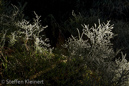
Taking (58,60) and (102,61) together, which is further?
(58,60)

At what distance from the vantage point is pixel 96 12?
593 centimetres

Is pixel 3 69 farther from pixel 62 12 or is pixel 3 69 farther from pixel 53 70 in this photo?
pixel 62 12

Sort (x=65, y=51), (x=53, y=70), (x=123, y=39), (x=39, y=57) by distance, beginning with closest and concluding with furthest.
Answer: (x=53, y=70)
(x=39, y=57)
(x=65, y=51)
(x=123, y=39)

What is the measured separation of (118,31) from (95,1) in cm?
181

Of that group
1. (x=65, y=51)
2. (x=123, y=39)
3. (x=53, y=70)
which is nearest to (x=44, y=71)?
(x=53, y=70)

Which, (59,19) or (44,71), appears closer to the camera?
(44,71)


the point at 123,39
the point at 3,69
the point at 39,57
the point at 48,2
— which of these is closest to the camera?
the point at 3,69

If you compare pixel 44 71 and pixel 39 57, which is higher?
pixel 39 57

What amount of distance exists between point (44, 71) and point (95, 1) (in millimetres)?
4463

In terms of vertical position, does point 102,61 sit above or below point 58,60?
below

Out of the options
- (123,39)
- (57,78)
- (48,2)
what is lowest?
(57,78)

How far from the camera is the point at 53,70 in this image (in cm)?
243

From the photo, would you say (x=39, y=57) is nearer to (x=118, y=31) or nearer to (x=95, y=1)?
(x=118, y=31)

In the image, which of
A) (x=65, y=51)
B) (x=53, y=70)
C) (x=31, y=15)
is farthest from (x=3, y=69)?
(x=31, y=15)
